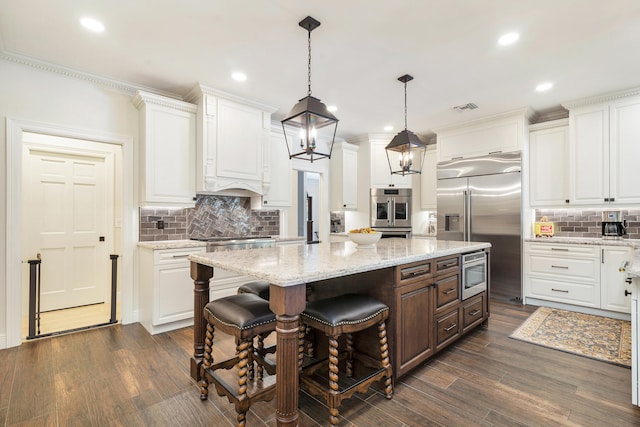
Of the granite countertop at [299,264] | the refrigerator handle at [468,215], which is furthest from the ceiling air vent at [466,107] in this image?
the granite countertop at [299,264]

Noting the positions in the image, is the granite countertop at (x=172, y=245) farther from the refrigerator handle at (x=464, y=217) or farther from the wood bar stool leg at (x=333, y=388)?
the refrigerator handle at (x=464, y=217)

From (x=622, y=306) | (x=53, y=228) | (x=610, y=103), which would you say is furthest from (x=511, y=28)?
(x=53, y=228)

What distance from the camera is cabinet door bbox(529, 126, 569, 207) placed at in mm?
4277

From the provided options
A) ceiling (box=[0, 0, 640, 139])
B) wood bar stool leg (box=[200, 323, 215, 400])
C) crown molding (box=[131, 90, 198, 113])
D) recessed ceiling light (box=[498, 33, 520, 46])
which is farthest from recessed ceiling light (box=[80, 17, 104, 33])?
recessed ceiling light (box=[498, 33, 520, 46])

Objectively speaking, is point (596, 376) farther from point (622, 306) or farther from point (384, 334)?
point (622, 306)

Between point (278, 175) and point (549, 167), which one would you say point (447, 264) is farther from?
point (549, 167)

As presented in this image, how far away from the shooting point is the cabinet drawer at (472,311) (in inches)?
116

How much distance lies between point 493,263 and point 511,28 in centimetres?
315

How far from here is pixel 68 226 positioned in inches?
161

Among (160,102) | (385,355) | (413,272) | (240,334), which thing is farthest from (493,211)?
(160,102)

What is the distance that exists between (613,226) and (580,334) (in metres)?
1.75

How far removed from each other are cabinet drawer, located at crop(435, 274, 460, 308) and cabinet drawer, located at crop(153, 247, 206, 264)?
2.47 m

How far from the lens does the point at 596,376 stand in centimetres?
235

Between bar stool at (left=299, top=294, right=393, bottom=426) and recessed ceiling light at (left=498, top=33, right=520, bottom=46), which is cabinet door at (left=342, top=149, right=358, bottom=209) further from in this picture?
bar stool at (left=299, top=294, right=393, bottom=426)
